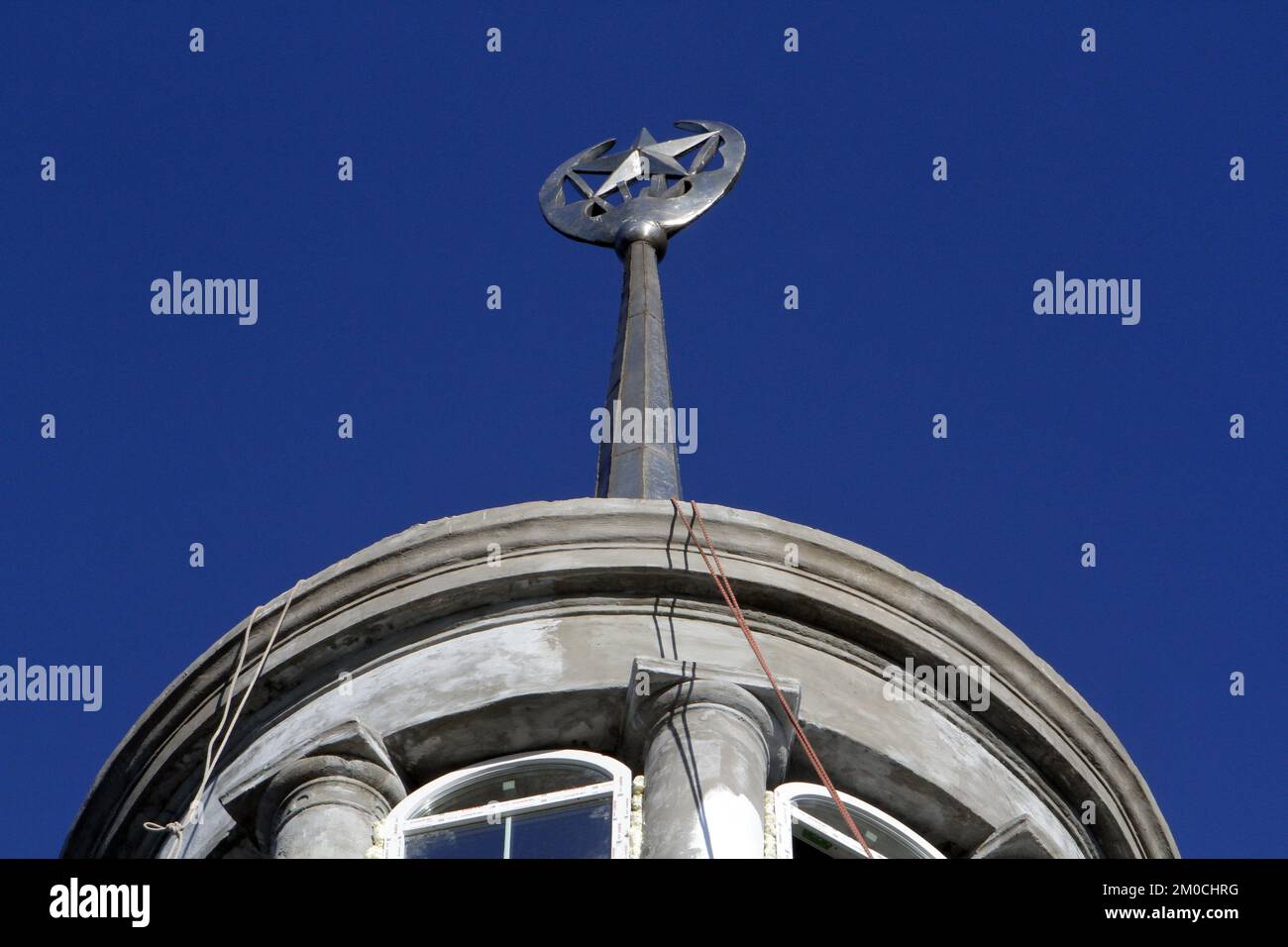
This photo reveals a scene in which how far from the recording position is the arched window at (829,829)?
515 inches

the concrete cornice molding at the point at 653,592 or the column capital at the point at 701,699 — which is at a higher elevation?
the concrete cornice molding at the point at 653,592

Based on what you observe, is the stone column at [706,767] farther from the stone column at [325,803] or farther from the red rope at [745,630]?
the stone column at [325,803]

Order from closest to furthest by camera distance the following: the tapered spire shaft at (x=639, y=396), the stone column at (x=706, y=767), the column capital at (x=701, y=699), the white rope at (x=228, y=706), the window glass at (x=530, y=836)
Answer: the stone column at (x=706, y=767), the window glass at (x=530, y=836), the column capital at (x=701, y=699), the white rope at (x=228, y=706), the tapered spire shaft at (x=639, y=396)

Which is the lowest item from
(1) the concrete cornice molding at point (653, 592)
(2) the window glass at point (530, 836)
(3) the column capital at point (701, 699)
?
(2) the window glass at point (530, 836)

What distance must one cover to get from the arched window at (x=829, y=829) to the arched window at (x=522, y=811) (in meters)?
0.70

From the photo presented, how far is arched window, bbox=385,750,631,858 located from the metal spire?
3.51m

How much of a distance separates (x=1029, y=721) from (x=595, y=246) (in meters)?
7.51

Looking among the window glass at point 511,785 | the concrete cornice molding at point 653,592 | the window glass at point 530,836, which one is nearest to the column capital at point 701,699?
the window glass at point 511,785

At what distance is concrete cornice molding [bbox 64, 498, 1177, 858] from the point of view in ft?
46.3

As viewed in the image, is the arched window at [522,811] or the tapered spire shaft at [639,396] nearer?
the arched window at [522,811]

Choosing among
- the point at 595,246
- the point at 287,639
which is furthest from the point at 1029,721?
the point at 595,246

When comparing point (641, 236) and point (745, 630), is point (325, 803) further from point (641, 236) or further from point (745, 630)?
point (641, 236)
